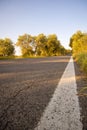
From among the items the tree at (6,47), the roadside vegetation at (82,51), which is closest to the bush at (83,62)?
the roadside vegetation at (82,51)

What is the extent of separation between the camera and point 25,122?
83.0 inches

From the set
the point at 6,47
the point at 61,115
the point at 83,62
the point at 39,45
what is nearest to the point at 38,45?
the point at 39,45

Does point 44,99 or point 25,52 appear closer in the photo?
point 44,99

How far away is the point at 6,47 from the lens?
224ft

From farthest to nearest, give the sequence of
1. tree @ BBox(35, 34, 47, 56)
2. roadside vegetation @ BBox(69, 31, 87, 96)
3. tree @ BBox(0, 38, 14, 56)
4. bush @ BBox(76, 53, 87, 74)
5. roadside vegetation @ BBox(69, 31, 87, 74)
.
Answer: tree @ BBox(0, 38, 14, 56), tree @ BBox(35, 34, 47, 56), roadside vegetation @ BBox(69, 31, 87, 74), bush @ BBox(76, 53, 87, 74), roadside vegetation @ BBox(69, 31, 87, 96)

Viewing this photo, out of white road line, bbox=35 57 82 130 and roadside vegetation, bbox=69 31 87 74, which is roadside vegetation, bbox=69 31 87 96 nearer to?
roadside vegetation, bbox=69 31 87 74

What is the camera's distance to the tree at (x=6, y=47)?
67500 millimetres

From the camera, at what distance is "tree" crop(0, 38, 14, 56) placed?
67.5 metres

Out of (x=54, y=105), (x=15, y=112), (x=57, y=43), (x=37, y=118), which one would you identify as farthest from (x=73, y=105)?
(x=57, y=43)

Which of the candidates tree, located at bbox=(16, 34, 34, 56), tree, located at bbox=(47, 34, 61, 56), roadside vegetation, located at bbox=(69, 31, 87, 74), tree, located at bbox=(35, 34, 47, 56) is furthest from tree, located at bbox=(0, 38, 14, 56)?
roadside vegetation, located at bbox=(69, 31, 87, 74)

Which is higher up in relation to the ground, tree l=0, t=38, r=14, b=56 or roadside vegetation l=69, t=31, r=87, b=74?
tree l=0, t=38, r=14, b=56

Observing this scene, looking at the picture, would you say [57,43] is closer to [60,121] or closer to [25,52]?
[25,52]

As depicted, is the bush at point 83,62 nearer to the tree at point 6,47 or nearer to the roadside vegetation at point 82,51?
the roadside vegetation at point 82,51

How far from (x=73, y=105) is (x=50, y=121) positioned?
79 centimetres
